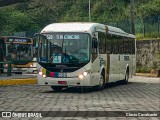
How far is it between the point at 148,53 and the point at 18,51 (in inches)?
423

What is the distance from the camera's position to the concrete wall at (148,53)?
129 feet

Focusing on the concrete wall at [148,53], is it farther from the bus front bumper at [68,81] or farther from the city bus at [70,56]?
the bus front bumper at [68,81]

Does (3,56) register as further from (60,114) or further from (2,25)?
(2,25)

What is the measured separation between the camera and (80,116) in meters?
11.5

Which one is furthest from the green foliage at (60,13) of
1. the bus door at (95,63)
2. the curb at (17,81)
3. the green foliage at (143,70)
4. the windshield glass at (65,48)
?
the windshield glass at (65,48)

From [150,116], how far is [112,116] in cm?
92

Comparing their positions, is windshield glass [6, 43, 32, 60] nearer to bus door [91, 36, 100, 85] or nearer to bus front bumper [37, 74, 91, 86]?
bus door [91, 36, 100, 85]

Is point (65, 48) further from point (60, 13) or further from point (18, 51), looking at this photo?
point (60, 13)

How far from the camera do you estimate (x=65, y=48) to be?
19625 millimetres

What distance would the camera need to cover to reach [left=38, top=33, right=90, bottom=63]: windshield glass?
64.1ft

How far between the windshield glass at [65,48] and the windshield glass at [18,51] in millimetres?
17000

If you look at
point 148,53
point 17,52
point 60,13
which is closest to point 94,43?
point 17,52

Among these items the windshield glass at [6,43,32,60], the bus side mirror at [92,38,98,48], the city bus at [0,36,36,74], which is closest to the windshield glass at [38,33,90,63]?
the bus side mirror at [92,38,98,48]

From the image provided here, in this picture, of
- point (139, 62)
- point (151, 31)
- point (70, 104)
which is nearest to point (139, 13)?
point (151, 31)
